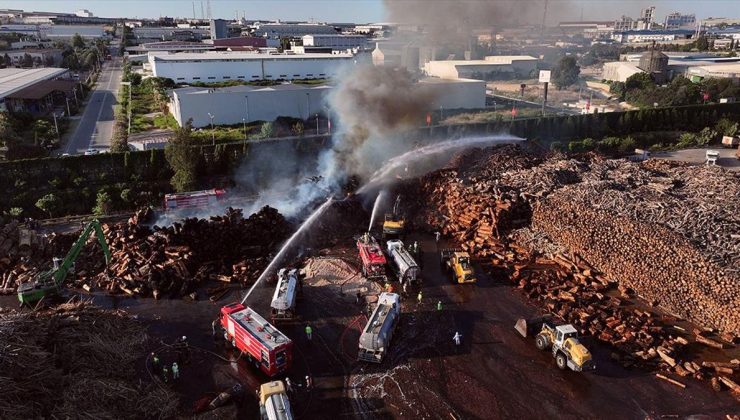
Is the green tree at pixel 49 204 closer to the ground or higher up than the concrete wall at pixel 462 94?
closer to the ground

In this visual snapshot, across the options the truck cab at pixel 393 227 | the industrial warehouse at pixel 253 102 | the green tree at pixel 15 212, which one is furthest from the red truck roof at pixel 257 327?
the industrial warehouse at pixel 253 102

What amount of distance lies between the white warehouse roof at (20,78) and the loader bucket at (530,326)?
60.1 m

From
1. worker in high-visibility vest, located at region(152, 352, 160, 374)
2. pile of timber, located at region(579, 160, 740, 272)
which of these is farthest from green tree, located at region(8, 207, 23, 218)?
pile of timber, located at region(579, 160, 740, 272)

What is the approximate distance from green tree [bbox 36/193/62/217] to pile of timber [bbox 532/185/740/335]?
28877 millimetres

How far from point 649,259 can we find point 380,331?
470 inches

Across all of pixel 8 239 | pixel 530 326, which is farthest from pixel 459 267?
pixel 8 239

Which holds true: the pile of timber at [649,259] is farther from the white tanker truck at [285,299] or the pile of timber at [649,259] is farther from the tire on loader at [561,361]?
the white tanker truck at [285,299]

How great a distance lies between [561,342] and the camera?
50.9ft

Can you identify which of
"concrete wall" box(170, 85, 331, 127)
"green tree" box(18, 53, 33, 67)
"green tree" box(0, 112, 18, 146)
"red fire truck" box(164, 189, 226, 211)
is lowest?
"red fire truck" box(164, 189, 226, 211)

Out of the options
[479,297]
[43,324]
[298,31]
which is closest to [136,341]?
[43,324]

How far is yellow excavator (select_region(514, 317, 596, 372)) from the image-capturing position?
14820 millimetres

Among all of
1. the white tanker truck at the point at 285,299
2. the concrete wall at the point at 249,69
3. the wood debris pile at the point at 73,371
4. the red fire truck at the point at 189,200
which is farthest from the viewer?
the concrete wall at the point at 249,69

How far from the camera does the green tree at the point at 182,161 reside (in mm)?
30625

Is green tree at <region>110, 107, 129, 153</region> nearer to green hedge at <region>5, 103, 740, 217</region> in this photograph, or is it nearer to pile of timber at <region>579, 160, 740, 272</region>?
green hedge at <region>5, 103, 740, 217</region>
